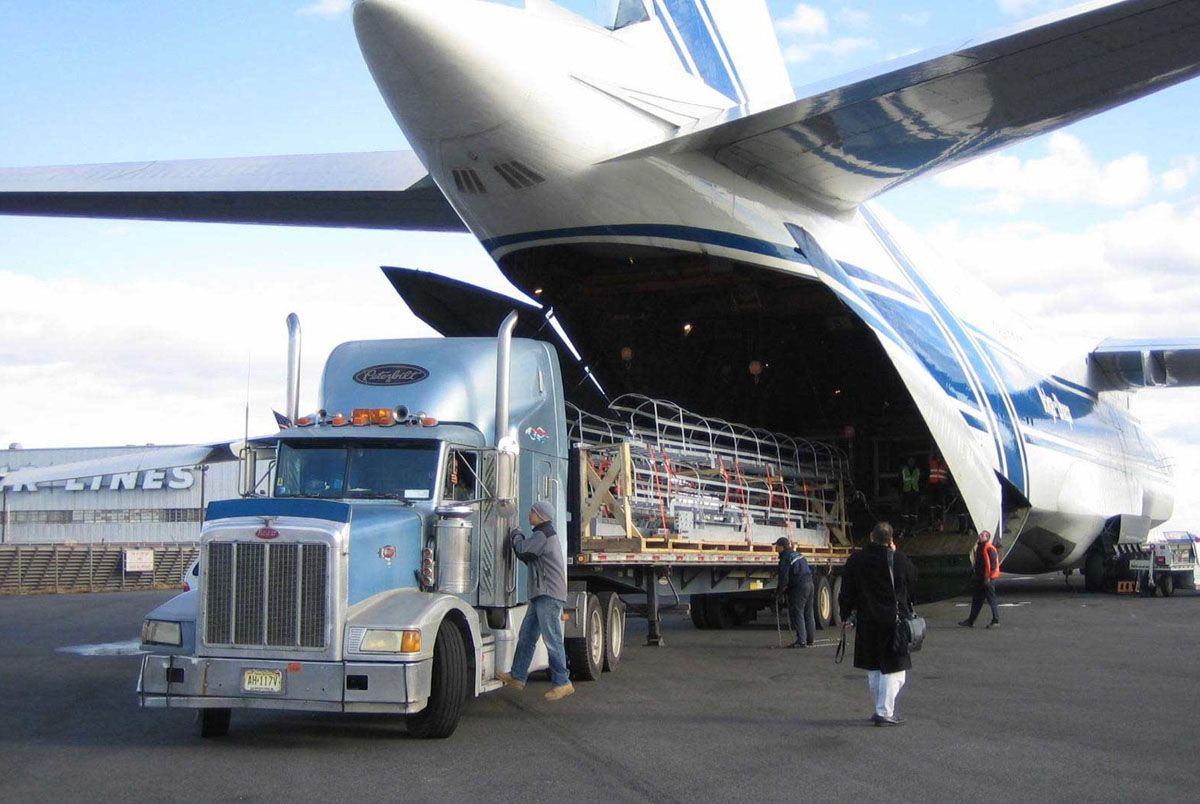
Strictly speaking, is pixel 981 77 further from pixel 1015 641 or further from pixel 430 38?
pixel 1015 641

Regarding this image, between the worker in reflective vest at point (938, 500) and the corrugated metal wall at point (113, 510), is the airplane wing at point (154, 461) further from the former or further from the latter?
the corrugated metal wall at point (113, 510)

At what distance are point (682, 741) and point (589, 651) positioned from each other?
11.3 ft

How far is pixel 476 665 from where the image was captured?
928 centimetres

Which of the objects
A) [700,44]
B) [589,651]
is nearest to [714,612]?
[589,651]

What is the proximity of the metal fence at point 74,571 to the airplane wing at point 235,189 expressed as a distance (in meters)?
22.1

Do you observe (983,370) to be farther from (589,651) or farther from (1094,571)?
(1094,571)

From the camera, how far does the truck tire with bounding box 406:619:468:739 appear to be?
28.7 feet

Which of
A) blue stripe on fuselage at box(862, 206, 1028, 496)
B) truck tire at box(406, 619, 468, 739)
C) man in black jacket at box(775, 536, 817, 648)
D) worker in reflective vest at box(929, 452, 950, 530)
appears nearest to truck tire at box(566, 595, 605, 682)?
truck tire at box(406, 619, 468, 739)

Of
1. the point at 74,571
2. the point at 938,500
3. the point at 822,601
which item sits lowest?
the point at 822,601

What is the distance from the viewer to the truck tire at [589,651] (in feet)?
39.5

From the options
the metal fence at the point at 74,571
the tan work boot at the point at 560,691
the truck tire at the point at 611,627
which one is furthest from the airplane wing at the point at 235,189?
the metal fence at the point at 74,571

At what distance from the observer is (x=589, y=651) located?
39.8 feet

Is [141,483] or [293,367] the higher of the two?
[141,483]

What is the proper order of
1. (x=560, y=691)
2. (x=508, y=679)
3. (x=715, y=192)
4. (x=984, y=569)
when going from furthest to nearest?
(x=984, y=569) → (x=715, y=192) → (x=560, y=691) → (x=508, y=679)
